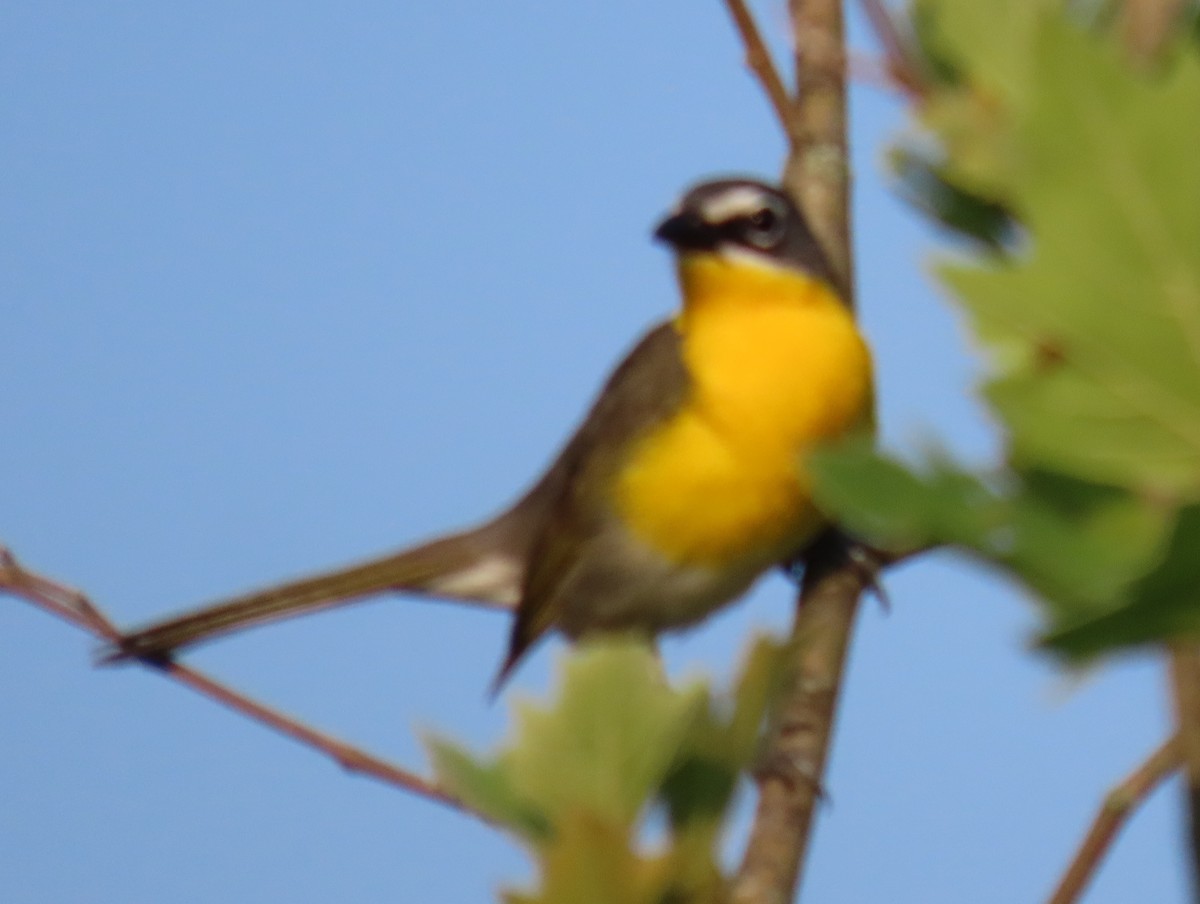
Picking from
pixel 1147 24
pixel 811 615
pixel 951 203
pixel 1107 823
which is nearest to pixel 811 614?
pixel 811 615

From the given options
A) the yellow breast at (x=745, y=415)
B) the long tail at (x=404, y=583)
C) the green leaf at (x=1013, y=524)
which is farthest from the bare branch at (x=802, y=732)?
the long tail at (x=404, y=583)

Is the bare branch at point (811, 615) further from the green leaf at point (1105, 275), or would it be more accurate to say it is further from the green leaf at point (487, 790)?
the green leaf at point (1105, 275)

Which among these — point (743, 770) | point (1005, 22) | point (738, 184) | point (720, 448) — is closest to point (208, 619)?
point (720, 448)

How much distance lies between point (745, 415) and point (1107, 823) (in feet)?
7.13

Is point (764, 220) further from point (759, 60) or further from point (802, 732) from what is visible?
point (802, 732)

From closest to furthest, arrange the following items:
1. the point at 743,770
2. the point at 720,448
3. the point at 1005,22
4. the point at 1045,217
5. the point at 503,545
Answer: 1. the point at 1045,217
2. the point at 1005,22
3. the point at 743,770
4. the point at 720,448
5. the point at 503,545

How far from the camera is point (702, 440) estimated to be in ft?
10.3

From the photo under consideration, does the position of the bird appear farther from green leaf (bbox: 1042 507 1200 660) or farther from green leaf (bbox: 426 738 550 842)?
green leaf (bbox: 1042 507 1200 660)

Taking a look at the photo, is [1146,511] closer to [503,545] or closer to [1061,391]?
[1061,391]

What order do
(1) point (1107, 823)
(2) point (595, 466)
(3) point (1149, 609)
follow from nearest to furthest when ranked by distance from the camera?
(3) point (1149, 609) < (1) point (1107, 823) < (2) point (595, 466)

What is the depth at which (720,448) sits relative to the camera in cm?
309

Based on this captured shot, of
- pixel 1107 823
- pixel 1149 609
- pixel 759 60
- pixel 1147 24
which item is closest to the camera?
pixel 1149 609

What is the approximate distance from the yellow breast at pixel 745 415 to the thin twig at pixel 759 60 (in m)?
0.94

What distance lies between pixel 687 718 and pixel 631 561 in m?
2.61
